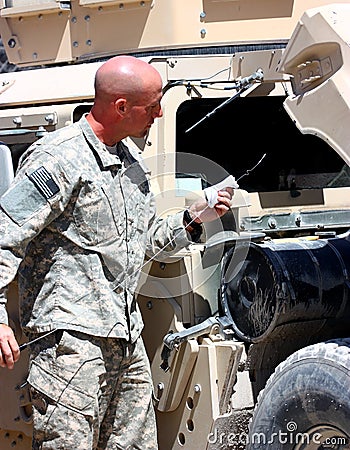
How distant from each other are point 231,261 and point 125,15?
1565 mm

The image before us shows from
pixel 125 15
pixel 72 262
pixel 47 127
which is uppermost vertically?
pixel 125 15

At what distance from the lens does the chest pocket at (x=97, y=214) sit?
3.60 meters

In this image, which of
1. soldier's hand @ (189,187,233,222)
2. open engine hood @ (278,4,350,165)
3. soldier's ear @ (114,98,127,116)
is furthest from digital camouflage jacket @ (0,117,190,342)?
open engine hood @ (278,4,350,165)

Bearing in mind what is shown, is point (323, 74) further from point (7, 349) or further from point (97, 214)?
point (7, 349)

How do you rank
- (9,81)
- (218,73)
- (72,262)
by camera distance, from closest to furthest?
(72,262)
(218,73)
(9,81)

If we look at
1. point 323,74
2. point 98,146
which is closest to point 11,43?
point 98,146

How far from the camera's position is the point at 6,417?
14.5ft

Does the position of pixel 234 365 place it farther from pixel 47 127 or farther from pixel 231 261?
pixel 47 127

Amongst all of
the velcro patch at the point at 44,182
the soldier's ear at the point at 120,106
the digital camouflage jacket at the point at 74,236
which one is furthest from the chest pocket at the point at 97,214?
the soldier's ear at the point at 120,106

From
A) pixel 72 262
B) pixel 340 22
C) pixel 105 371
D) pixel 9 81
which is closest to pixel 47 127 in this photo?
pixel 9 81

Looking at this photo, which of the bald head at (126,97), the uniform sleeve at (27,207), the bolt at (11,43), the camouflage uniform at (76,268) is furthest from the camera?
the bolt at (11,43)

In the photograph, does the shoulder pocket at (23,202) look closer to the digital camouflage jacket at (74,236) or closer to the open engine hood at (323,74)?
the digital camouflage jacket at (74,236)

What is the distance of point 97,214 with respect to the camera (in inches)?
142

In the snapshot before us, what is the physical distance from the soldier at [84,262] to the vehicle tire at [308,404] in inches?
19.1
